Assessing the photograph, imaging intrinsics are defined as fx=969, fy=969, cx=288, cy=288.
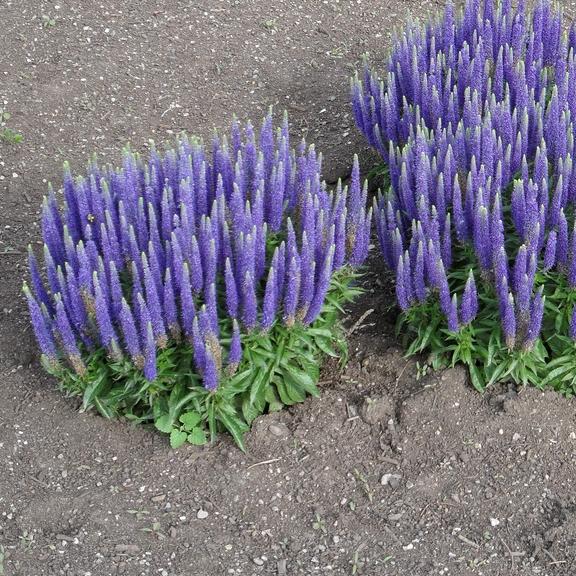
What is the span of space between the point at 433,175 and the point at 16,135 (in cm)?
396

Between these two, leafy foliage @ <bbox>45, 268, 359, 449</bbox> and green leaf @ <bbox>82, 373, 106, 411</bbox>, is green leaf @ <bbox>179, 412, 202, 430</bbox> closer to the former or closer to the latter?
leafy foliage @ <bbox>45, 268, 359, 449</bbox>

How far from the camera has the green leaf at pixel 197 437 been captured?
17.9 feet

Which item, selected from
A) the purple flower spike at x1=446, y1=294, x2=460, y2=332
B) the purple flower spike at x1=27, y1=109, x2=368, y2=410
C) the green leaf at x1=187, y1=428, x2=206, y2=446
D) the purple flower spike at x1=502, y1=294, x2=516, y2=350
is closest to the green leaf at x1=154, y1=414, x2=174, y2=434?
the green leaf at x1=187, y1=428, x2=206, y2=446

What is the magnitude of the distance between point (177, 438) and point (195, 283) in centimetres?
98

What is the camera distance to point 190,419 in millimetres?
5422

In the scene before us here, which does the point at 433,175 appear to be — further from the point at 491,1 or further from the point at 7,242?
the point at 7,242

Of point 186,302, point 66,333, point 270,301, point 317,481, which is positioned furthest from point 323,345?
point 66,333

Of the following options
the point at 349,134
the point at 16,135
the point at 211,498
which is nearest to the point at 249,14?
the point at 349,134

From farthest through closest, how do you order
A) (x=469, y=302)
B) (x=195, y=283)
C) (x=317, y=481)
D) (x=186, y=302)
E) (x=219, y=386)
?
1. (x=317, y=481)
2. (x=469, y=302)
3. (x=219, y=386)
4. (x=195, y=283)
5. (x=186, y=302)

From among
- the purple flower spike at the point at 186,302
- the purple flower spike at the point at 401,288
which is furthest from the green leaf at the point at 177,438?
the purple flower spike at the point at 401,288

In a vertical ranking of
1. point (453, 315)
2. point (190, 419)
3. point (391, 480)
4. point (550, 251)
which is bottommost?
point (391, 480)

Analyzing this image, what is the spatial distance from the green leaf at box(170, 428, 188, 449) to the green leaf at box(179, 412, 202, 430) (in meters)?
0.04

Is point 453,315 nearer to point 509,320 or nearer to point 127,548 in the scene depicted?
point 509,320

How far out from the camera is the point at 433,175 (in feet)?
18.8
